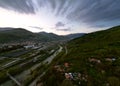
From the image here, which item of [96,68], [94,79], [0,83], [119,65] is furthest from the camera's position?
[0,83]

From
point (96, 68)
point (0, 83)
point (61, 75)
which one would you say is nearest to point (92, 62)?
point (96, 68)

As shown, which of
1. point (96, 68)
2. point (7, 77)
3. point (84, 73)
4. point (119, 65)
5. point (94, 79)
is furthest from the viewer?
point (7, 77)

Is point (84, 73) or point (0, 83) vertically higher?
point (84, 73)

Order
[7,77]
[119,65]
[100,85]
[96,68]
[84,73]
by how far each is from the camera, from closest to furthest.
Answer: [100,85] < [84,73] < [96,68] < [119,65] < [7,77]

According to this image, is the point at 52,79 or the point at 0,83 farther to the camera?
the point at 0,83

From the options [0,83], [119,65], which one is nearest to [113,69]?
[119,65]

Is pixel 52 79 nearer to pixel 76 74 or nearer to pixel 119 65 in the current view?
pixel 76 74

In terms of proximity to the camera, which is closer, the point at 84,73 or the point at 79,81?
the point at 79,81

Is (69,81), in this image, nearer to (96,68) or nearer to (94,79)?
(94,79)

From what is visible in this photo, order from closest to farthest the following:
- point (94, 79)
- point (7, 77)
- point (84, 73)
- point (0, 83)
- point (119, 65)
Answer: point (94, 79) → point (84, 73) → point (119, 65) → point (0, 83) → point (7, 77)
